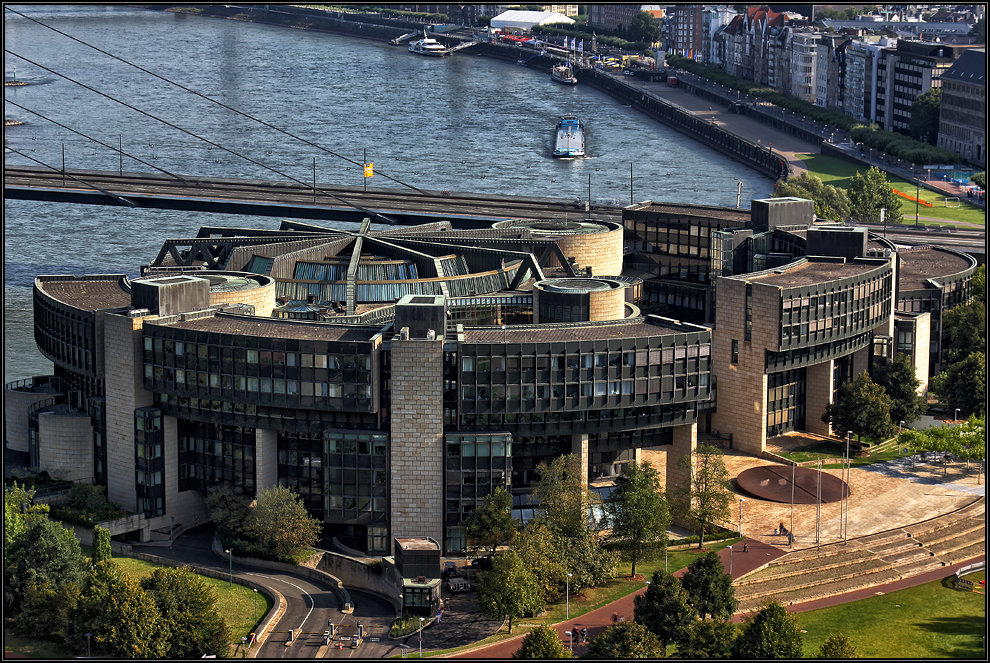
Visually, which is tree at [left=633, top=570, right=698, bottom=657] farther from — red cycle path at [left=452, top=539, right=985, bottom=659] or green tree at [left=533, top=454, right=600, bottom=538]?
green tree at [left=533, top=454, right=600, bottom=538]

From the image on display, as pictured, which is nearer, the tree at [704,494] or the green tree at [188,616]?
the green tree at [188,616]

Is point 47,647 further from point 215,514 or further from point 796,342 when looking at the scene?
point 796,342

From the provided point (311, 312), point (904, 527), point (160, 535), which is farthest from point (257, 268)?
point (904, 527)

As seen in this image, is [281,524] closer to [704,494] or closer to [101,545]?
[101,545]

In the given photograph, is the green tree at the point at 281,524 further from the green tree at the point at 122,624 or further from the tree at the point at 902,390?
the tree at the point at 902,390

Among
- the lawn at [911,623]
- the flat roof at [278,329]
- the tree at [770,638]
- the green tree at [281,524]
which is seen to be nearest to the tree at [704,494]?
the lawn at [911,623]
